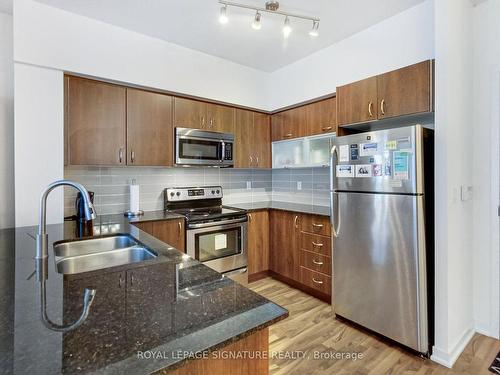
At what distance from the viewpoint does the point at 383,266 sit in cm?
206

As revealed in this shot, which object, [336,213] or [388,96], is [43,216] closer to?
[336,213]

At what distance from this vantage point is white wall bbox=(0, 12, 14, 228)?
7.49 ft

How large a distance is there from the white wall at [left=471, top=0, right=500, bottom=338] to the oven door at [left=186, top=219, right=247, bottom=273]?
2.17m

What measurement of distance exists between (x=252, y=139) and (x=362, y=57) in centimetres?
152

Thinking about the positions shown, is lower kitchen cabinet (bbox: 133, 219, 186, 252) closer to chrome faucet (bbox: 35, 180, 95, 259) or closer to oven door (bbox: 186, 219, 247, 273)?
oven door (bbox: 186, 219, 247, 273)

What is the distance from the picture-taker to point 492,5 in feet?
7.08

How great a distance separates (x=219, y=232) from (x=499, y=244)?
2.45 m

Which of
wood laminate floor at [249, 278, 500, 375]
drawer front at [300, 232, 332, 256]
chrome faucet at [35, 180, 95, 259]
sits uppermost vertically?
chrome faucet at [35, 180, 95, 259]

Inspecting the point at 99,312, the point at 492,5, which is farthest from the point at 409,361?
the point at 492,5

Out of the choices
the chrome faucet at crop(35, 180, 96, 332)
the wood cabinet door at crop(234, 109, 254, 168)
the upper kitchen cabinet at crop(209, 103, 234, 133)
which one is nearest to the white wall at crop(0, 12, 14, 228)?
the chrome faucet at crop(35, 180, 96, 332)

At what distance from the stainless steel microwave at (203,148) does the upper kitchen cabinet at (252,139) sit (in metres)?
0.15

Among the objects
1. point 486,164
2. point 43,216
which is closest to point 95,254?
point 43,216

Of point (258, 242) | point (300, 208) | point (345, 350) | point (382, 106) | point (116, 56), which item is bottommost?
point (345, 350)

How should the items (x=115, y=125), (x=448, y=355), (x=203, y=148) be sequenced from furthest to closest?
1. (x=203, y=148)
2. (x=115, y=125)
3. (x=448, y=355)
